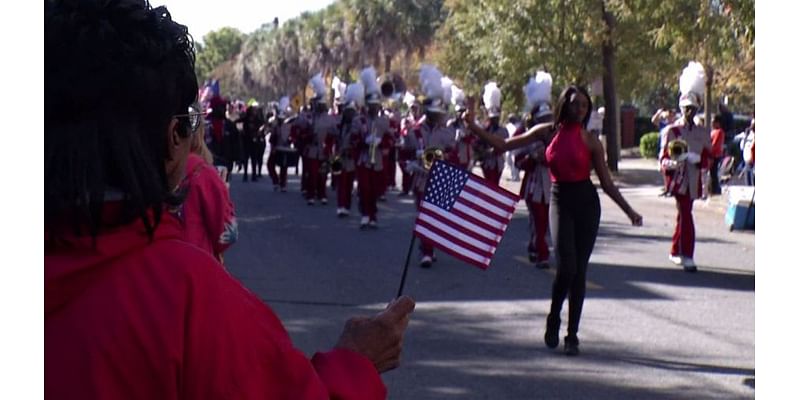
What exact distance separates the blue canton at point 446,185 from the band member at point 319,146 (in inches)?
667

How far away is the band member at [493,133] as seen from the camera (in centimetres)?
1656

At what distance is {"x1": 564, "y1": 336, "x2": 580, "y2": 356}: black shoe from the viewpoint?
8.40 m

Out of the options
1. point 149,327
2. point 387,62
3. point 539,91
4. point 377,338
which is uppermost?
point 387,62

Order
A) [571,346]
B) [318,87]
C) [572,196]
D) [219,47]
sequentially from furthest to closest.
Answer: [219,47] → [318,87] → [571,346] → [572,196]

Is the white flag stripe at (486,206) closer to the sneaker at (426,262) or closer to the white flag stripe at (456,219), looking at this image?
the white flag stripe at (456,219)

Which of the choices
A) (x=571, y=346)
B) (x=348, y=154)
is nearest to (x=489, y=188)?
(x=571, y=346)

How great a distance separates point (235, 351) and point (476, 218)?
2.83 metres

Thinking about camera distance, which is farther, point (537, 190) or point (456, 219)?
point (537, 190)

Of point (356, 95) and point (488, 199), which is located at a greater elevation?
point (356, 95)

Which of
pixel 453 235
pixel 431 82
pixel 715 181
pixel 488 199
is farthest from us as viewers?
pixel 715 181

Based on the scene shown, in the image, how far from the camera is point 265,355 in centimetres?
202

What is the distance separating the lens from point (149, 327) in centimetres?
191

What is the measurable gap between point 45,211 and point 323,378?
0.59m

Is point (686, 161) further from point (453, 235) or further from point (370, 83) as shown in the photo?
point (453, 235)
